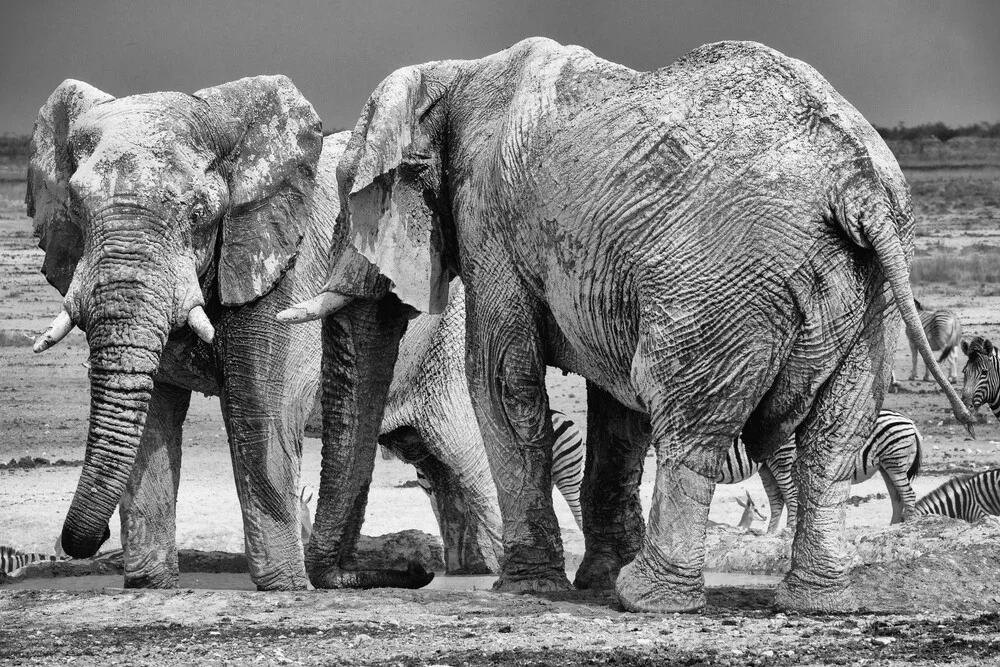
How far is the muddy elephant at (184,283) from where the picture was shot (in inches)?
238

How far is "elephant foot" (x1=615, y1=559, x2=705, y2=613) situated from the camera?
5.45 m

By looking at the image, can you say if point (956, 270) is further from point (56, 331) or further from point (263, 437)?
point (56, 331)

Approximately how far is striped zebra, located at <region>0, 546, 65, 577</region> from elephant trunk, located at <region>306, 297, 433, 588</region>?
2.11m

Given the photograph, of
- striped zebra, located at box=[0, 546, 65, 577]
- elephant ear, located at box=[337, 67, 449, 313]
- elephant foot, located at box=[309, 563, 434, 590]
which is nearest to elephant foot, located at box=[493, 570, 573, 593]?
elephant foot, located at box=[309, 563, 434, 590]

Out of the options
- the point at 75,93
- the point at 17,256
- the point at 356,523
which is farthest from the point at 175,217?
the point at 17,256

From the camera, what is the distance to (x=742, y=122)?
5.28 m

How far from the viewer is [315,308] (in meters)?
6.66

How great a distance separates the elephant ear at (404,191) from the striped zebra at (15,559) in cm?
288

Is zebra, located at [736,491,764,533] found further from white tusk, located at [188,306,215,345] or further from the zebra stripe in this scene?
white tusk, located at [188,306,215,345]

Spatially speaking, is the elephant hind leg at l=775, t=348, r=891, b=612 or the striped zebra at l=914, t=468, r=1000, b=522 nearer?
the elephant hind leg at l=775, t=348, r=891, b=612

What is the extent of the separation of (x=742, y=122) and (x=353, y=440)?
7.87ft

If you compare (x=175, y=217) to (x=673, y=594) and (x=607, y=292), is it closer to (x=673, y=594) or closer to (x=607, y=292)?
(x=607, y=292)

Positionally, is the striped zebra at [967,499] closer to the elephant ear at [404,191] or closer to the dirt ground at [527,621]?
the dirt ground at [527,621]

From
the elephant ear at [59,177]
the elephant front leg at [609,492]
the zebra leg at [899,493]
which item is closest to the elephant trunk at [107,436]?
the elephant ear at [59,177]
